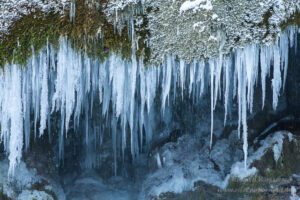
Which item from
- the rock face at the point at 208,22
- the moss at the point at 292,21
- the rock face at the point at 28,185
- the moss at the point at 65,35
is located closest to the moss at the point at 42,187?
the rock face at the point at 28,185

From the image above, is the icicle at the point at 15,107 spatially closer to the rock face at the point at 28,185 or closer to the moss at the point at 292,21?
the rock face at the point at 28,185

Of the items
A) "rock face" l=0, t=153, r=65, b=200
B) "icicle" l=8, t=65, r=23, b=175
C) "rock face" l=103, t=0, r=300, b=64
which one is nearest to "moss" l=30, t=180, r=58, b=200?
"rock face" l=0, t=153, r=65, b=200

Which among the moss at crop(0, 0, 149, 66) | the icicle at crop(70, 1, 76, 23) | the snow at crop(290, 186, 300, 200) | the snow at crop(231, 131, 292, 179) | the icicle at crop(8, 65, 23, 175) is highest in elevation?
the icicle at crop(70, 1, 76, 23)

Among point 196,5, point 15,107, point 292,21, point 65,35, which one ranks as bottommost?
point 15,107

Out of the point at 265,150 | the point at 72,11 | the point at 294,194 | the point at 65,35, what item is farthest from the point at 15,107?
the point at 294,194

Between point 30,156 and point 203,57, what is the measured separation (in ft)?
10.2

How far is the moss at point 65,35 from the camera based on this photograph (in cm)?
303

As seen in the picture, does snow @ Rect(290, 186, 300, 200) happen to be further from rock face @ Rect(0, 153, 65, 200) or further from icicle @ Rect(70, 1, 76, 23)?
icicle @ Rect(70, 1, 76, 23)

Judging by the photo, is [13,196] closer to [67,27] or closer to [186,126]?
[67,27]

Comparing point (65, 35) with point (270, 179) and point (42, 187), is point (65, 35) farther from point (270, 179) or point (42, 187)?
point (270, 179)

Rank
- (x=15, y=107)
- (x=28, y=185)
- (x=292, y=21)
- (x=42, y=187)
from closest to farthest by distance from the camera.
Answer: (x=292, y=21), (x=15, y=107), (x=28, y=185), (x=42, y=187)

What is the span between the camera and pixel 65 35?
309cm

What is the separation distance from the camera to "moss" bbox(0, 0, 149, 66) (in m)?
3.03

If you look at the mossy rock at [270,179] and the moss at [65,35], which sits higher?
the moss at [65,35]
